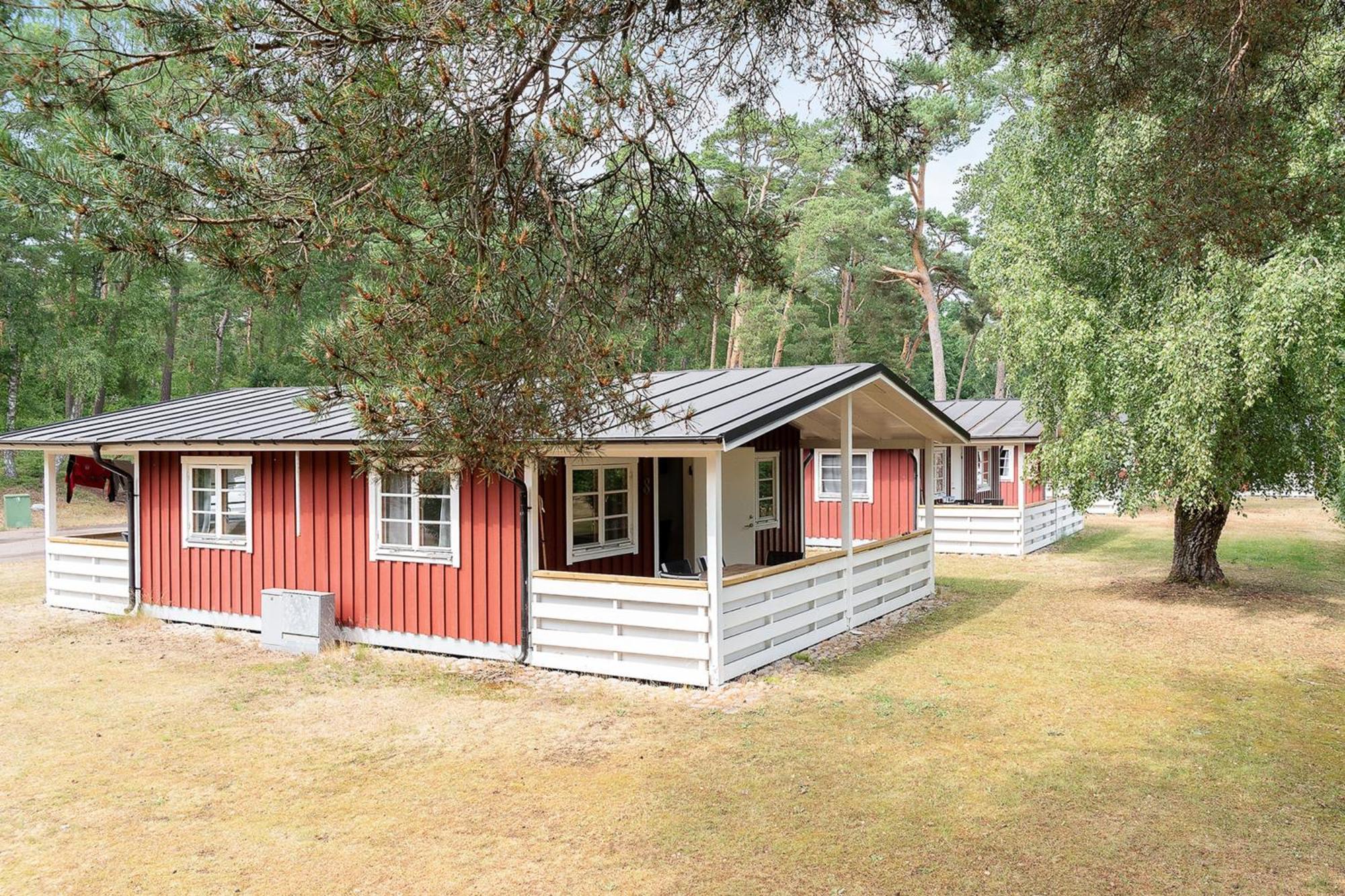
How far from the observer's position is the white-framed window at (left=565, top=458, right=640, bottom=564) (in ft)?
32.3

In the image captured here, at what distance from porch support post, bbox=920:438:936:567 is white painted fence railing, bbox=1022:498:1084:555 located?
5.44 meters

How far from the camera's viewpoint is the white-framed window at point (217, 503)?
11.1 m

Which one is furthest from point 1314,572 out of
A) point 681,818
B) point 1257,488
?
point 681,818

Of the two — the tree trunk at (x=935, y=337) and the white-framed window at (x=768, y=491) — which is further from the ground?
the tree trunk at (x=935, y=337)

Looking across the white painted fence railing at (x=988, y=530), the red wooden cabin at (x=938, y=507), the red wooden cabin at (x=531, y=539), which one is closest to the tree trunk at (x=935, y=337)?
the red wooden cabin at (x=938, y=507)

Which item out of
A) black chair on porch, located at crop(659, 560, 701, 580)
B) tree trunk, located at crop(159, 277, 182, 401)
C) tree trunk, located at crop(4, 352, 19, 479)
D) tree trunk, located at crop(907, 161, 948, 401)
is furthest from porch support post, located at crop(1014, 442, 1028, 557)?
tree trunk, located at crop(4, 352, 19, 479)

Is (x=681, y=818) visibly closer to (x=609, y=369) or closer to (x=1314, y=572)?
(x=609, y=369)

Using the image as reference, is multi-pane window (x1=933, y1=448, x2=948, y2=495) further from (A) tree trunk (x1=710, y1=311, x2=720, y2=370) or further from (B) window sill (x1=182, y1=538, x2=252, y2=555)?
(B) window sill (x1=182, y1=538, x2=252, y2=555)

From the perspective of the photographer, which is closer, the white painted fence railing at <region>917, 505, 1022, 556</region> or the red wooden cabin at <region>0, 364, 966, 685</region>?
the red wooden cabin at <region>0, 364, 966, 685</region>

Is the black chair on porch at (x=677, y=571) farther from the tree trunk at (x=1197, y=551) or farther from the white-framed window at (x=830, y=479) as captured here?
the white-framed window at (x=830, y=479)

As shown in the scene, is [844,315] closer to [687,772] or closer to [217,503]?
[217,503]

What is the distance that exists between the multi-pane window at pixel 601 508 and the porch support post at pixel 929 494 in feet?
15.7

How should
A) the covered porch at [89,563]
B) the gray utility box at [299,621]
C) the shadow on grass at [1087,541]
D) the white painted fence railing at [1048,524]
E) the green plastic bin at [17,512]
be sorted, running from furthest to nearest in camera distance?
the green plastic bin at [17,512], the shadow on grass at [1087,541], the white painted fence railing at [1048,524], the covered porch at [89,563], the gray utility box at [299,621]

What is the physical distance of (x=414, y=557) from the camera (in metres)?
9.83
